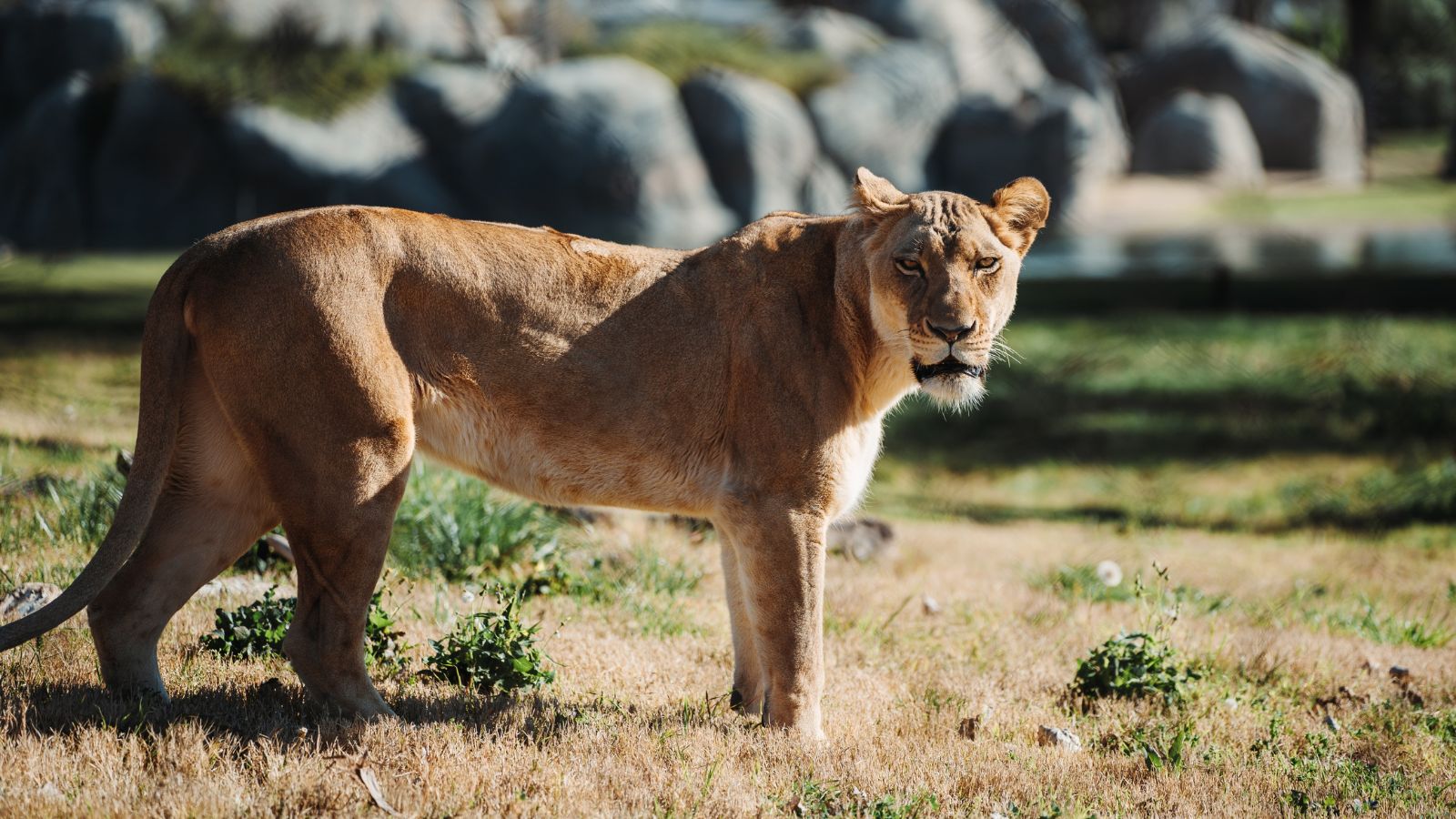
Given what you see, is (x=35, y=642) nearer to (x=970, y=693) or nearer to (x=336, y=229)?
(x=336, y=229)

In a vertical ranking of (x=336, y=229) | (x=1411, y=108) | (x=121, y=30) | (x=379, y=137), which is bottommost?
(x=1411, y=108)

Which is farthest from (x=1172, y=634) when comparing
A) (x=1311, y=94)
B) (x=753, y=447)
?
(x=1311, y=94)

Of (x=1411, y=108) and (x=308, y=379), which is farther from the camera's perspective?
(x=1411, y=108)

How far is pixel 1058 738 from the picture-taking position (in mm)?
5199

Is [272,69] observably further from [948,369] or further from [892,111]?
[948,369]

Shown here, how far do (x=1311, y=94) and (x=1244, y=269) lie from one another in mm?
4095

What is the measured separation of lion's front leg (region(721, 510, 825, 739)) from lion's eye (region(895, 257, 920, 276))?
3.04 feet

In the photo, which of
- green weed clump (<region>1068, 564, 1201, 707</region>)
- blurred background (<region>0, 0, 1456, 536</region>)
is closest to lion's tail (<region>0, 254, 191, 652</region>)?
green weed clump (<region>1068, 564, 1201, 707</region>)

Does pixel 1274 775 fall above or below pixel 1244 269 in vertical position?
above

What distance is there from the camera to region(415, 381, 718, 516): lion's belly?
4691 mm

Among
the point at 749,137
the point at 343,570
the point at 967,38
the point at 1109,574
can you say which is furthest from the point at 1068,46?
the point at 343,570

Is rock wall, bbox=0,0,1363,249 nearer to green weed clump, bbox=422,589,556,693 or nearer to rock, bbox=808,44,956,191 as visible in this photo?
rock, bbox=808,44,956,191

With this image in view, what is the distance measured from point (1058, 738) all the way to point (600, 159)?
9540 mm

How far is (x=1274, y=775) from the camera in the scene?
15.8 feet
